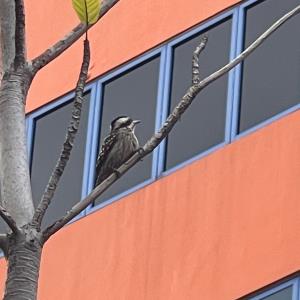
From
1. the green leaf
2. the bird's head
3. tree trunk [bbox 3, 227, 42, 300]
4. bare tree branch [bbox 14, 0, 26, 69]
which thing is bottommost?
tree trunk [bbox 3, 227, 42, 300]

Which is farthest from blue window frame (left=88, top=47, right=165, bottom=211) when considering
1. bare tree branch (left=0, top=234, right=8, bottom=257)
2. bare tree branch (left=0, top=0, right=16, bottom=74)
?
bare tree branch (left=0, top=234, right=8, bottom=257)

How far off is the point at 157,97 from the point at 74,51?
5.13 ft

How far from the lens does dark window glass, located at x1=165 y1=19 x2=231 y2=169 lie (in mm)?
12977

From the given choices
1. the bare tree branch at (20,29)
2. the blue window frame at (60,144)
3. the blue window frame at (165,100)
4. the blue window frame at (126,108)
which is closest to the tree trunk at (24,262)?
the bare tree branch at (20,29)

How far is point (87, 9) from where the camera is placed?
183 inches

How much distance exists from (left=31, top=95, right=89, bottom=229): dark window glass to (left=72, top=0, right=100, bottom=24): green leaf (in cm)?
932

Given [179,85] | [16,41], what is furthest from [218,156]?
[16,41]

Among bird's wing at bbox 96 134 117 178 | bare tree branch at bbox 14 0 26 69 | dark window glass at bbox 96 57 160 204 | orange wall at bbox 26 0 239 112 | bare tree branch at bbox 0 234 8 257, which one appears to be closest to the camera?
bare tree branch at bbox 0 234 8 257

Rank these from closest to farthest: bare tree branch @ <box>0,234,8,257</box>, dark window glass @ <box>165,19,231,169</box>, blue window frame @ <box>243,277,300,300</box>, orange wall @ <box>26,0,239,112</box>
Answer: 1. bare tree branch @ <box>0,234,8,257</box>
2. blue window frame @ <box>243,277,300,300</box>
3. dark window glass @ <box>165,19,231,169</box>
4. orange wall @ <box>26,0,239,112</box>

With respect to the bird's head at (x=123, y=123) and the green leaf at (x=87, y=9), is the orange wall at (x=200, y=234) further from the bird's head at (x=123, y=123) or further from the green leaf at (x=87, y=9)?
the green leaf at (x=87, y=9)

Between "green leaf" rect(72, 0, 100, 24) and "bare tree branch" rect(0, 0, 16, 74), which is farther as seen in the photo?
"bare tree branch" rect(0, 0, 16, 74)

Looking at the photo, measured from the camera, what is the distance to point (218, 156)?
492 inches

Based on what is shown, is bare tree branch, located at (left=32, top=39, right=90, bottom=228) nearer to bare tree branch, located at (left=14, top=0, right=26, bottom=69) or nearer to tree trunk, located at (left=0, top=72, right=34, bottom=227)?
tree trunk, located at (left=0, top=72, right=34, bottom=227)

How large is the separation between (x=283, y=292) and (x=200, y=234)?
1151mm
